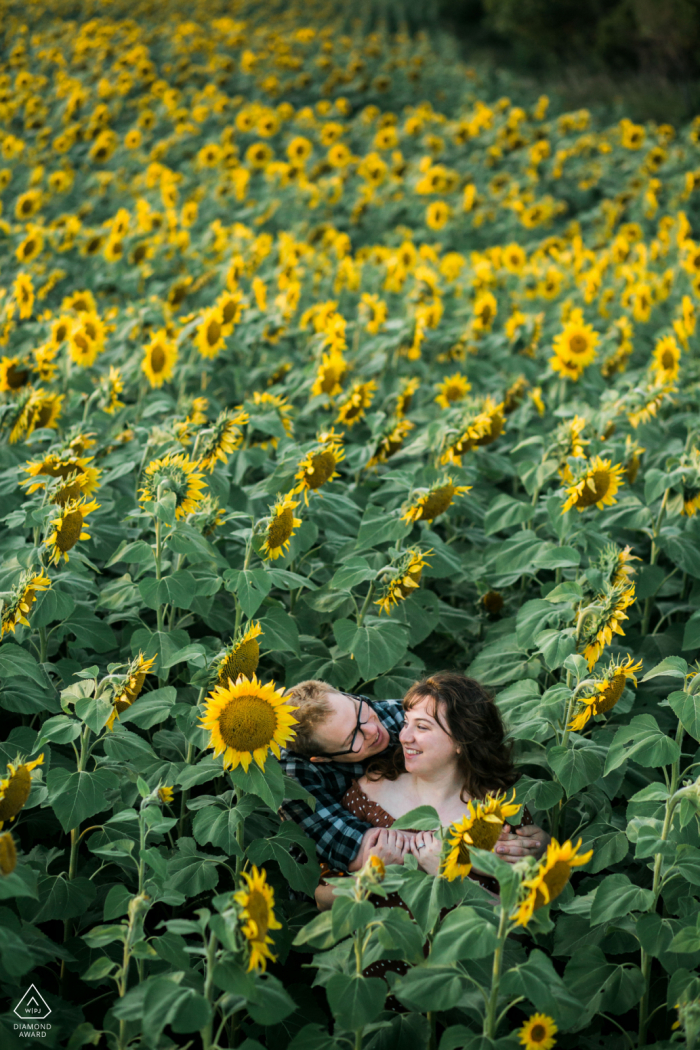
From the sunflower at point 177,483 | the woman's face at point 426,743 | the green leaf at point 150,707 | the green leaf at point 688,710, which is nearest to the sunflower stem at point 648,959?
the green leaf at point 688,710

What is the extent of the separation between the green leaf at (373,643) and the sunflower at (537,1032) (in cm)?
106

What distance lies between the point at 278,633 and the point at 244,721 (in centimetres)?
57

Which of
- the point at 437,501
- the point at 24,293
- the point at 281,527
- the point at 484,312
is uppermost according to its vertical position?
the point at 24,293

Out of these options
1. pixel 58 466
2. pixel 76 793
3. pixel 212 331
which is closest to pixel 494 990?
pixel 76 793

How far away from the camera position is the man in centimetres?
257

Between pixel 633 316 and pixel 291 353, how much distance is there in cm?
233

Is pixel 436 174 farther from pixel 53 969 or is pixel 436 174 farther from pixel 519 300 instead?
pixel 53 969

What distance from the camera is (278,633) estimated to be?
→ 283 centimetres

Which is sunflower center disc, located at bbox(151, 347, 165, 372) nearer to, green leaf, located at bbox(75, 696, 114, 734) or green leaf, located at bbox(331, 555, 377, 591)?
green leaf, located at bbox(331, 555, 377, 591)

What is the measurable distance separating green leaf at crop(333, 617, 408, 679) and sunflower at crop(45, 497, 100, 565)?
0.81 m

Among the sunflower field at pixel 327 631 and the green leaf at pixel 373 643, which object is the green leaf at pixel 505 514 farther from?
the green leaf at pixel 373 643

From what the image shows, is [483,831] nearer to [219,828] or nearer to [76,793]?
[219,828]

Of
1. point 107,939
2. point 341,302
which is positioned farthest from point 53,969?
point 341,302

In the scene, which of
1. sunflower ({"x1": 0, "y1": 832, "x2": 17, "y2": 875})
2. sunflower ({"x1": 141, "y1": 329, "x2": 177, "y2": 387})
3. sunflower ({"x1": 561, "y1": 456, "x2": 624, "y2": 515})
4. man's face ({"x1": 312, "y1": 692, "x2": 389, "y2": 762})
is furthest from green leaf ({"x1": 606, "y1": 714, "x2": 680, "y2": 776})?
sunflower ({"x1": 141, "y1": 329, "x2": 177, "y2": 387})
